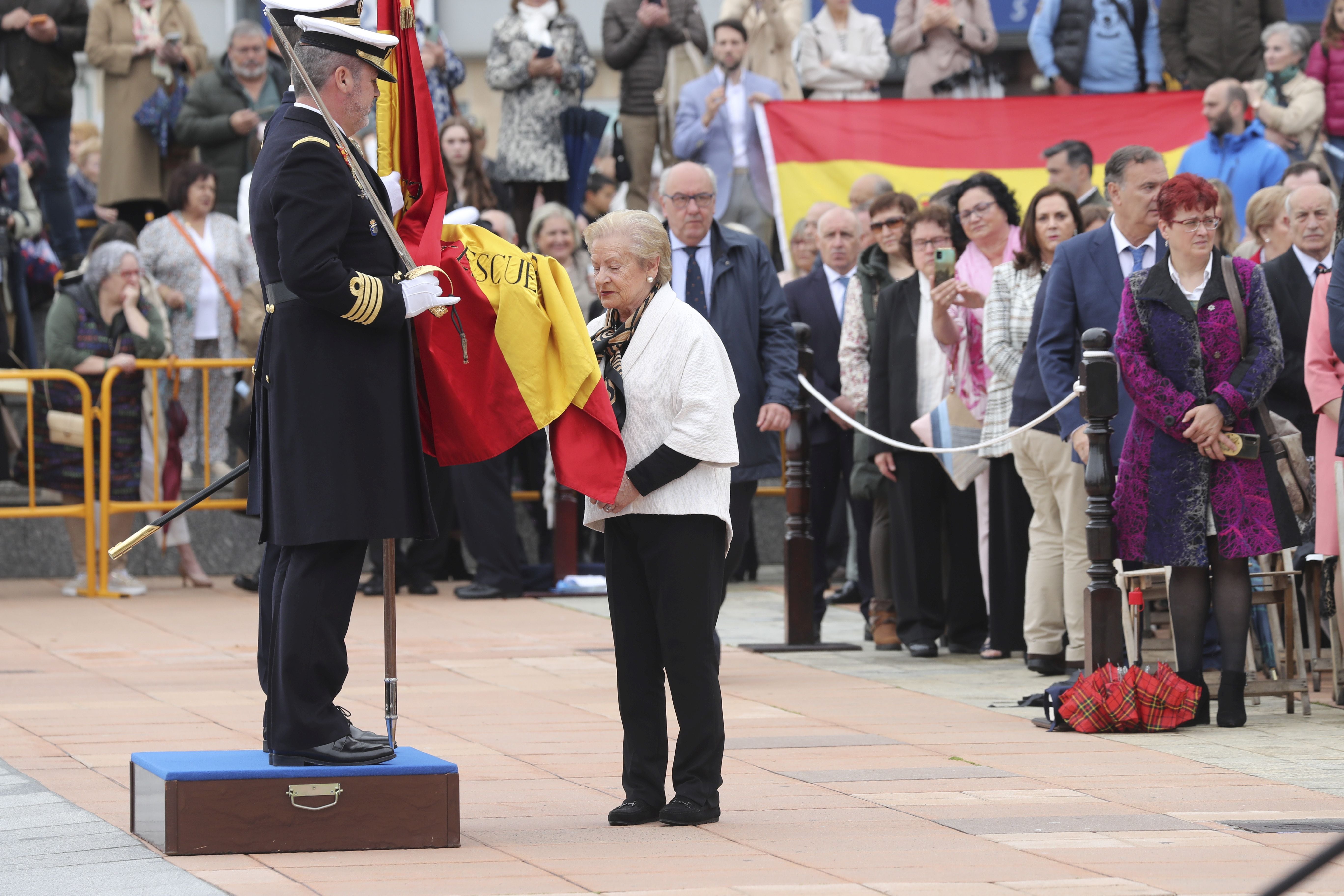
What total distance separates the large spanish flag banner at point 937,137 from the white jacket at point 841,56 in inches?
29.1

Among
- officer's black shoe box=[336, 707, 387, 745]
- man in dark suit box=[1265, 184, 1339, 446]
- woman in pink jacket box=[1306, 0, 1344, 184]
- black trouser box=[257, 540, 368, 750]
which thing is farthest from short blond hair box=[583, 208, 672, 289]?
woman in pink jacket box=[1306, 0, 1344, 184]

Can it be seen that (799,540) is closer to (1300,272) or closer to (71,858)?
(1300,272)

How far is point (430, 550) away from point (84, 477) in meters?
2.16

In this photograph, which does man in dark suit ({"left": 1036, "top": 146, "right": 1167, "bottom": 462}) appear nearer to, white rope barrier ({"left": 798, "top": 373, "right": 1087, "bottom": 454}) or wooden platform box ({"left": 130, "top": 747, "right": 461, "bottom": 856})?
white rope barrier ({"left": 798, "top": 373, "right": 1087, "bottom": 454})

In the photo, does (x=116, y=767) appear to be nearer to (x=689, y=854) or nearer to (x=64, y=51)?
(x=689, y=854)

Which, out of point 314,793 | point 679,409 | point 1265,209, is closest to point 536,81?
point 1265,209

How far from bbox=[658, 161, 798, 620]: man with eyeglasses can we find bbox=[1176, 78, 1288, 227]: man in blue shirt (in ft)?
15.6

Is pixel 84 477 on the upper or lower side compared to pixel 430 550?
upper

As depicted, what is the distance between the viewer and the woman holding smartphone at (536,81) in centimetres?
1461

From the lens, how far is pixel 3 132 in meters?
12.9

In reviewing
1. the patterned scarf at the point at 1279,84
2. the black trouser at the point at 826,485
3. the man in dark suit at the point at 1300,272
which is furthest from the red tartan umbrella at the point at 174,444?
the patterned scarf at the point at 1279,84

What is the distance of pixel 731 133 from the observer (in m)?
14.6

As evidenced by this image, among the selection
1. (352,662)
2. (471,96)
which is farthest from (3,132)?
(471,96)

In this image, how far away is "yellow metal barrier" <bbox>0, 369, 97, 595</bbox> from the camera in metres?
12.3
